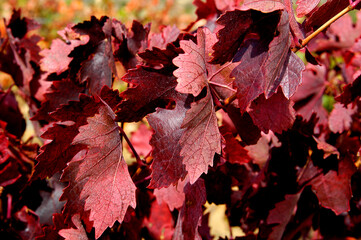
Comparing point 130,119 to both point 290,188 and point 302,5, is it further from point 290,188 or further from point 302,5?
point 290,188

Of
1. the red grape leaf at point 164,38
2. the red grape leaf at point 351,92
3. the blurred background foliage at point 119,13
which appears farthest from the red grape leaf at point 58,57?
the blurred background foliage at point 119,13

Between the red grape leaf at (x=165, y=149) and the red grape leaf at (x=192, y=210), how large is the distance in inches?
3.1

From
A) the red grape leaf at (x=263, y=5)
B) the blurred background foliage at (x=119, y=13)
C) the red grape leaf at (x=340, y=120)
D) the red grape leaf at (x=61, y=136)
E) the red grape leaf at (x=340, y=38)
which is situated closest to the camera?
the red grape leaf at (x=263, y=5)

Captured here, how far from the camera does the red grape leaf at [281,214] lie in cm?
80

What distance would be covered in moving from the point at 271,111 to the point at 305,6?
0.19 m

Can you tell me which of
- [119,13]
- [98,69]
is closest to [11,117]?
[98,69]

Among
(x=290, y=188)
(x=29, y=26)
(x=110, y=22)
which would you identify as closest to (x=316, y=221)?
(x=290, y=188)

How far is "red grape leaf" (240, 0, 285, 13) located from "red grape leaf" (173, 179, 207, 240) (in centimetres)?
32

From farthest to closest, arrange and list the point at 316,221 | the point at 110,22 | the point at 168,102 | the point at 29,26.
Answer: the point at 29,26
the point at 316,221
the point at 110,22
the point at 168,102

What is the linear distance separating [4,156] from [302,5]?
0.70 meters

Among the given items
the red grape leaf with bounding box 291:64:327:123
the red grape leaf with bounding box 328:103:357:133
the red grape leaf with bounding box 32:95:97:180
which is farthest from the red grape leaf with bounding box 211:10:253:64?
the red grape leaf with bounding box 291:64:327:123

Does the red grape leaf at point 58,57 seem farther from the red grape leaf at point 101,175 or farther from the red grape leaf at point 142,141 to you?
the red grape leaf at point 142,141

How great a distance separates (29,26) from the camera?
3.43 feet

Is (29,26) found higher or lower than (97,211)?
higher
